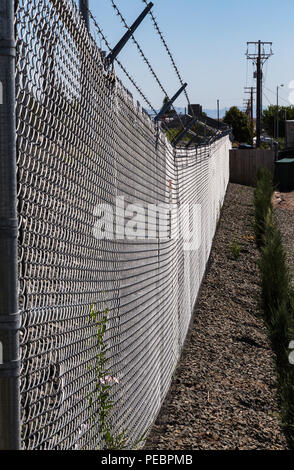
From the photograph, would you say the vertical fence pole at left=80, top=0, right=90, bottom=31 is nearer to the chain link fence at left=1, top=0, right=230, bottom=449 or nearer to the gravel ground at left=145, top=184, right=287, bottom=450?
the chain link fence at left=1, top=0, right=230, bottom=449

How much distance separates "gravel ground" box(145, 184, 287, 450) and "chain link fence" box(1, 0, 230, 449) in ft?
1.25

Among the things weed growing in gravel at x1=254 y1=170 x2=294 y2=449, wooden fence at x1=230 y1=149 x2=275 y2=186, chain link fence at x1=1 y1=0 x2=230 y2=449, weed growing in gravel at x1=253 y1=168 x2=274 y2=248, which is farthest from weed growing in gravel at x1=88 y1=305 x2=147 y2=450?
wooden fence at x1=230 y1=149 x2=275 y2=186

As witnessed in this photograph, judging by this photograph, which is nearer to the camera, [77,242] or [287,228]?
[77,242]

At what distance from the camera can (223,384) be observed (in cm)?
668

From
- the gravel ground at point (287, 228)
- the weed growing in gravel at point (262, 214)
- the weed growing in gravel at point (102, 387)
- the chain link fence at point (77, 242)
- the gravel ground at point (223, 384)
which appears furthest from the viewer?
the weed growing in gravel at point (262, 214)

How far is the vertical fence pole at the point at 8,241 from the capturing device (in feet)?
7.04

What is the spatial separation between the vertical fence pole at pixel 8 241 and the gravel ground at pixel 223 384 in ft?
9.30

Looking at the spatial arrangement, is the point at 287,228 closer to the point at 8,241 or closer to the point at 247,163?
the point at 247,163

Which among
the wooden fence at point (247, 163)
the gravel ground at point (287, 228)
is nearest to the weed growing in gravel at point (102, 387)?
the gravel ground at point (287, 228)

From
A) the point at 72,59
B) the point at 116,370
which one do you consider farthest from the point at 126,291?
the point at 72,59

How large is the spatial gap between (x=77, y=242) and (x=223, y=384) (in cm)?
390

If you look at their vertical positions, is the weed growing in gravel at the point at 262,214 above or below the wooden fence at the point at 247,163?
below

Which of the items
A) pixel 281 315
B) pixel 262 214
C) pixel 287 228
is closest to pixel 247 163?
pixel 287 228

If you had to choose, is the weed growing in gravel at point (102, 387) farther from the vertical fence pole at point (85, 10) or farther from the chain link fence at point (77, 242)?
the vertical fence pole at point (85, 10)
